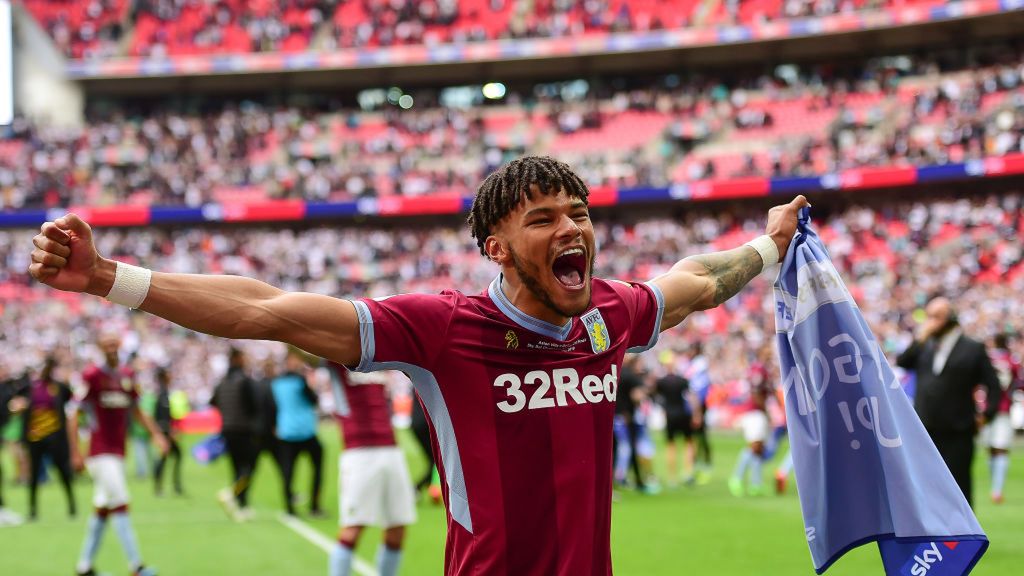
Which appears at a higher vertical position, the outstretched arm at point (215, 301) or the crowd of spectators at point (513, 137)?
the crowd of spectators at point (513, 137)

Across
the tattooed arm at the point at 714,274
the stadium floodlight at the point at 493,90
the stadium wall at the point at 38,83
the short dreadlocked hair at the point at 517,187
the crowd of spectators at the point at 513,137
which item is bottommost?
the tattooed arm at the point at 714,274

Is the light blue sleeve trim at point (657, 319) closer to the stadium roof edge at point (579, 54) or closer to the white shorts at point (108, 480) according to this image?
the white shorts at point (108, 480)

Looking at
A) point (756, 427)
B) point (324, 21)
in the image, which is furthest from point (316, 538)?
point (324, 21)

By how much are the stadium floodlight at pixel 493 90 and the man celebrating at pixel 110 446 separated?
3905 cm

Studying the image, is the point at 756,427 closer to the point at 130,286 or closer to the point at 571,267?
the point at 571,267

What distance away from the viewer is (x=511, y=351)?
138 inches

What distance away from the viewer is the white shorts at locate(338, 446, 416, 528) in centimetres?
838

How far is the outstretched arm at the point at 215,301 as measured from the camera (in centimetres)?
303

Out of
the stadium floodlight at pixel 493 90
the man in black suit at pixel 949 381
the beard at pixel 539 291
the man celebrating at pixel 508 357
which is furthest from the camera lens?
the stadium floodlight at pixel 493 90

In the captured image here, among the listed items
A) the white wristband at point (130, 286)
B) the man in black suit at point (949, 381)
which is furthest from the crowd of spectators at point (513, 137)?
the white wristband at point (130, 286)

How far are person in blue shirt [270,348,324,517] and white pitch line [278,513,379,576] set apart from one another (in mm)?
417

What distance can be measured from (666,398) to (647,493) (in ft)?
4.98

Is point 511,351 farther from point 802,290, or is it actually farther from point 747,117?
point 747,117

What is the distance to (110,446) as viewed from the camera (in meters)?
10.2
